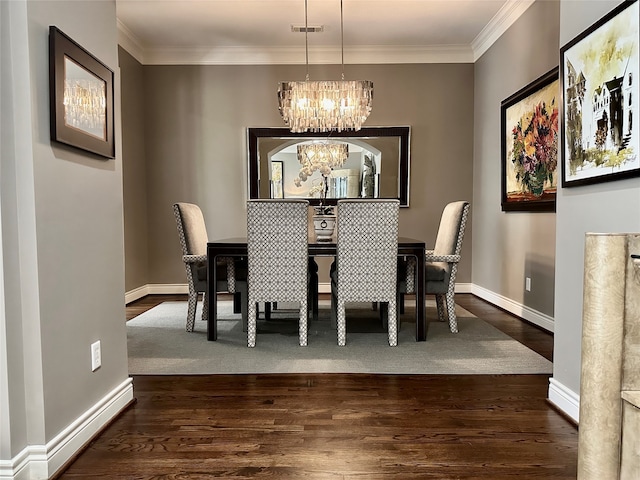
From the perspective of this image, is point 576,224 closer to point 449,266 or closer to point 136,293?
point 449,266

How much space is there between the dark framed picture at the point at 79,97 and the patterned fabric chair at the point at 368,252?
5.13ft

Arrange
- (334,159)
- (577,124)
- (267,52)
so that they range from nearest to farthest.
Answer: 1. (577,124)
2. (334,159)
3. (267,52)

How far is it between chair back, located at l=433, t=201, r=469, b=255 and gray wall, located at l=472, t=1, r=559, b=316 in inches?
27.6

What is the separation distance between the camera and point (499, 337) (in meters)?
3.52

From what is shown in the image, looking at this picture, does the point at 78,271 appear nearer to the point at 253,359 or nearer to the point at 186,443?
the point at 186,443

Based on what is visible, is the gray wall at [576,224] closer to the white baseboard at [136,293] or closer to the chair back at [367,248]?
the chair back at [367,248]

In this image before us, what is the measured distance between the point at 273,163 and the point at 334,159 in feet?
2.92

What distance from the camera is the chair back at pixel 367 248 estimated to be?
10.4 feet

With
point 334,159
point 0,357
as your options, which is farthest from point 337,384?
point 334,159

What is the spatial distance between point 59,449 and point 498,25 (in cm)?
496

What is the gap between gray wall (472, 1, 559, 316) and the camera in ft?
12.4

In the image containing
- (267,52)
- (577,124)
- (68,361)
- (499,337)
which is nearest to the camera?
(68,361)

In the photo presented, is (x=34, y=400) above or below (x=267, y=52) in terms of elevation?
below

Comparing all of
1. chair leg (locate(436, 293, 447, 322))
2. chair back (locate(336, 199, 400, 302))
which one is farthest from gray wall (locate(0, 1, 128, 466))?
chair leg (locate(436, 293, 447, 322))
